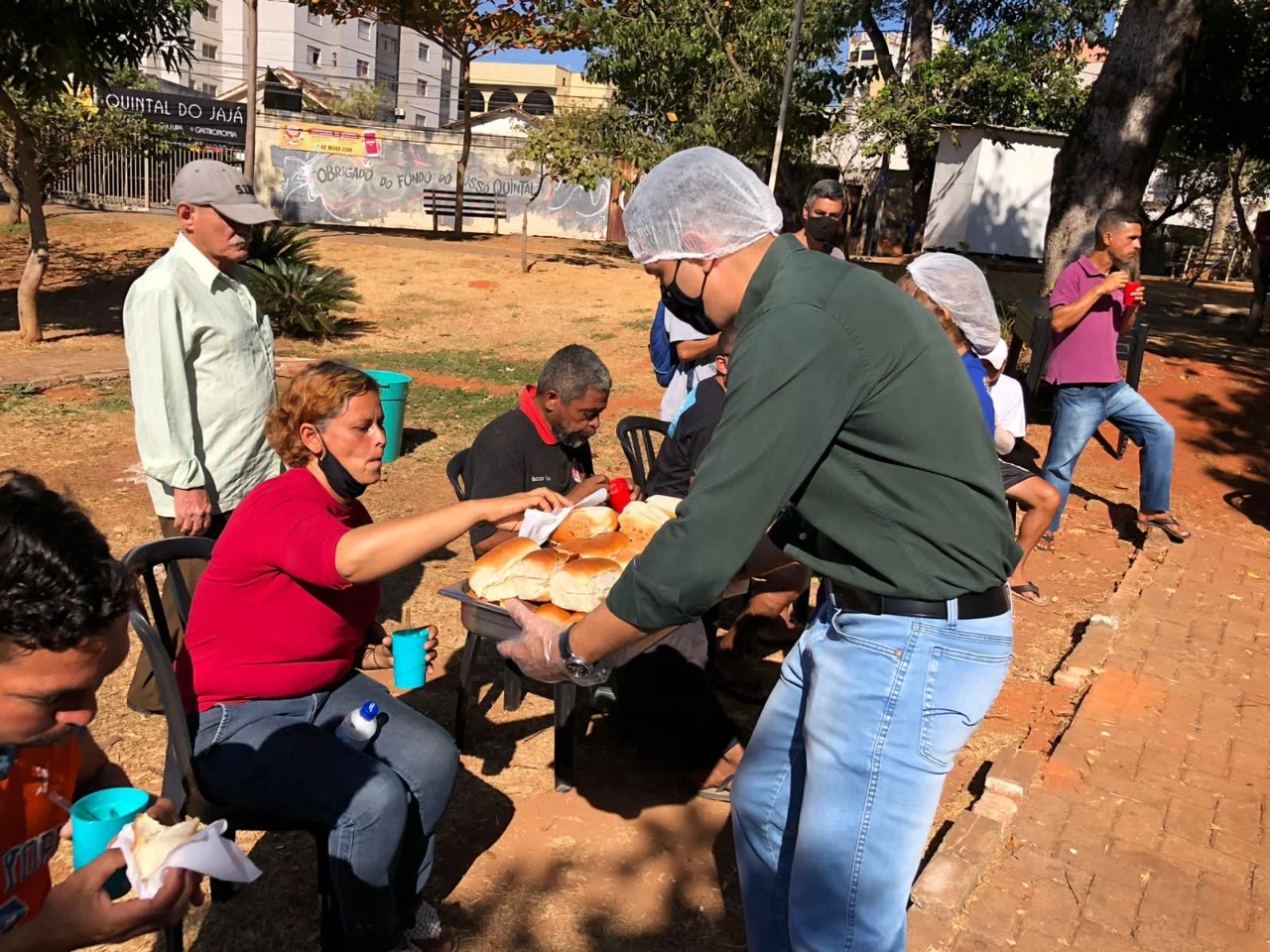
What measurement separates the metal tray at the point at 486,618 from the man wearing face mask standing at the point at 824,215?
151 inches

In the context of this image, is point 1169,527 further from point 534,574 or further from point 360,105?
point 360,105

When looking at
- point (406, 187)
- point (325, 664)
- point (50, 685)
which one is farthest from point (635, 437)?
point (406, 187)

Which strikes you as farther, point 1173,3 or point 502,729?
point 1173,3

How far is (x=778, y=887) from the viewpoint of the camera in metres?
2.35

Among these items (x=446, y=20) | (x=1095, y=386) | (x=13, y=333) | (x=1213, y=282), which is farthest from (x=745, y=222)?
(x=1213, y=282)

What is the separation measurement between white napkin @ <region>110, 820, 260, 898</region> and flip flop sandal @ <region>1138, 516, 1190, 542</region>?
682 centimetres

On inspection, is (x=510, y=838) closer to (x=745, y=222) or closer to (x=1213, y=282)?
(x=745, y=222)

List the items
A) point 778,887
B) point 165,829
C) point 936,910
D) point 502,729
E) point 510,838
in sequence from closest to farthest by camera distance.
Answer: point 165,829
point 778,887
point 936,910
point 510,838
point 502,729

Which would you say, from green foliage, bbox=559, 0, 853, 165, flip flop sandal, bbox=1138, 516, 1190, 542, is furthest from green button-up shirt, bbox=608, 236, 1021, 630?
green foliage, bbox=559, 0, 853, 165

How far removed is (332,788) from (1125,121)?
31.6 feet

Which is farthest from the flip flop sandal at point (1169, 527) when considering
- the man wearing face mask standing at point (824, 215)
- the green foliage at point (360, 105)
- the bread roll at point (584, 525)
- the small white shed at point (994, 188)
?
the green foliage at point (360, 105)

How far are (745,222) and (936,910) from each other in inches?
84.2

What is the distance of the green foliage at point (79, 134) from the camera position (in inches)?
919

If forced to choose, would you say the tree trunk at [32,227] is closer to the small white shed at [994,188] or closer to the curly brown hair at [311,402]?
the curly brown hair at [311,402]
